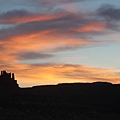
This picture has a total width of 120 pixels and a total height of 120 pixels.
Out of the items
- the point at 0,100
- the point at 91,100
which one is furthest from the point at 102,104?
the point at 0,100

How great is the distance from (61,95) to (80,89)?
236 inches

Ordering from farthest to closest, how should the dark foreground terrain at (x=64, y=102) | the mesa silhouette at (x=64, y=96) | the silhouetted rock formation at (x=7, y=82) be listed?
the silhouetted rock formation at (x=7, y=82)
the mesa silhouette at (x=64, y=96)
the dark foreground terrain at (x=64, y=102)

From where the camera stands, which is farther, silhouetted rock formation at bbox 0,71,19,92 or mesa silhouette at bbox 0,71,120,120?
silhouetted rock formation at bbox 0,71,19,92

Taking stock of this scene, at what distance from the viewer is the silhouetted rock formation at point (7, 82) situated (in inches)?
3634

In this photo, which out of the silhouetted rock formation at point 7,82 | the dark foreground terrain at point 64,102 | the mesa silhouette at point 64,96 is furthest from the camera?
the silhouetted rock formation at point 7,82

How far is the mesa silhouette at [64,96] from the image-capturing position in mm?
75562

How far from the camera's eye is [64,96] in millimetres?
98188

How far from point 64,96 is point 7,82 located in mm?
13451

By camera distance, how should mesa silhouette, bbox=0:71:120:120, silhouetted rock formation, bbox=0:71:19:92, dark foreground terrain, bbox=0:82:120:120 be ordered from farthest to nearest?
1. silhouetted rock formation, bbox=0:71:19:92
2. mesa silhouette, bbox=0:71:120:120
3. dark foreground terrain, bbox=0:82:120:120

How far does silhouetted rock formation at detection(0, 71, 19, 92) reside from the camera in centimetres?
9230

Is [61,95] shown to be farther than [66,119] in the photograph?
Yes

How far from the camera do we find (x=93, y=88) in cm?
10344

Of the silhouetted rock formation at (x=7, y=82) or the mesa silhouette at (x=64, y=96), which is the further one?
the silhouetted rock formation at (x=7, y=82)

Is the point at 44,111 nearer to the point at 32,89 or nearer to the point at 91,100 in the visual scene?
the point at 91,100
